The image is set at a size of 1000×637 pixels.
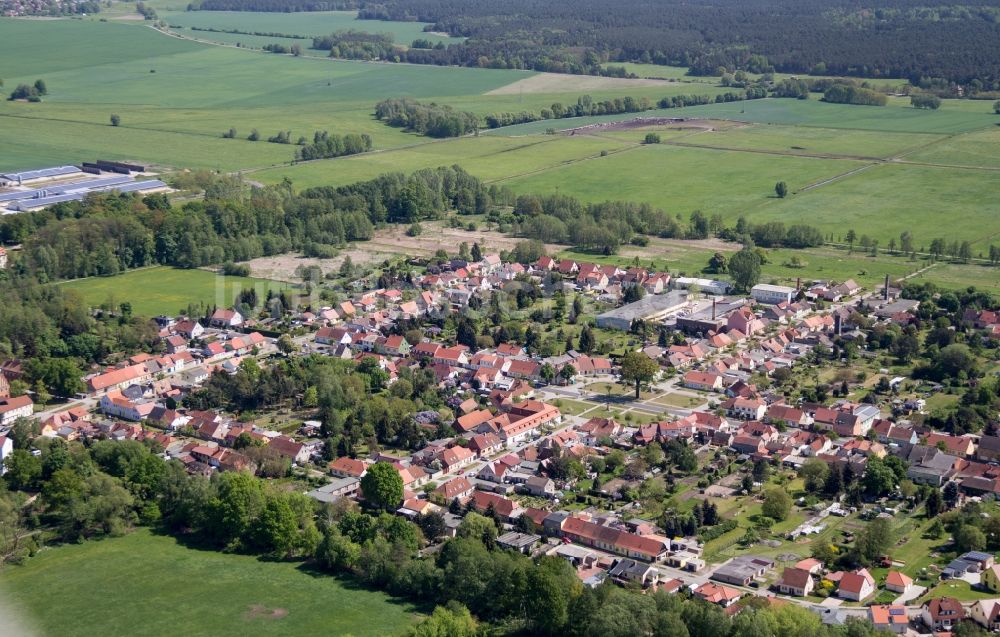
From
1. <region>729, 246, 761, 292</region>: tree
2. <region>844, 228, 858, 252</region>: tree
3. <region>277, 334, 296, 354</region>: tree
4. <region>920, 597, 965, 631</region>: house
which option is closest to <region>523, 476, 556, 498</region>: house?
<region>920, 597, 965, 631</region>: house

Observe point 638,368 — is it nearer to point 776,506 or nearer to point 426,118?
point 776,506

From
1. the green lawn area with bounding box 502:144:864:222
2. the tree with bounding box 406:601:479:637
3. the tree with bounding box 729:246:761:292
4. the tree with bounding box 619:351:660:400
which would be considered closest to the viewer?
the tree with bounding box 406:601:479:637

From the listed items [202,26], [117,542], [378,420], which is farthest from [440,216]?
[202,26]

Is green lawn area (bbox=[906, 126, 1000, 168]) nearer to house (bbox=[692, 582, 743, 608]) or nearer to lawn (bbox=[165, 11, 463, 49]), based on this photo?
house (bbox=[692, 582, 743, 608])

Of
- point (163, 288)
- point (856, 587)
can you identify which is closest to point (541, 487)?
point (856, 587)

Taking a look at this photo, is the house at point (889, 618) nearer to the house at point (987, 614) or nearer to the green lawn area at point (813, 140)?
the house at point (987, 614)
